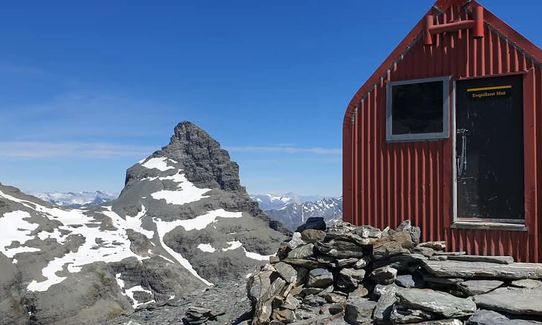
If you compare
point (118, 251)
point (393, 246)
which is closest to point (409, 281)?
point (393, 246)

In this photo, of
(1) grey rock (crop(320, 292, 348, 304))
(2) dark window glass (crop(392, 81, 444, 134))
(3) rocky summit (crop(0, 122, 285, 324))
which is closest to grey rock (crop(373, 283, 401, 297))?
(1) grey rock (crop(320, 292, 348, 304))

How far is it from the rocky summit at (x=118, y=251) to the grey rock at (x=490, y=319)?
88035 millimetres

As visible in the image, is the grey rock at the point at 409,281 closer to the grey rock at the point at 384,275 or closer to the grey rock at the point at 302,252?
the grey rock at the point at 384,275

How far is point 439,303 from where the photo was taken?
925 cm

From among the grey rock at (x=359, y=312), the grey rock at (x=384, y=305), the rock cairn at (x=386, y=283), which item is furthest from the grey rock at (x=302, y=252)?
the grey rock at (x=384, y=305)

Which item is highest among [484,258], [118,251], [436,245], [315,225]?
[315,225]

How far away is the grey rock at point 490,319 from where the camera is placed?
8.55 metres

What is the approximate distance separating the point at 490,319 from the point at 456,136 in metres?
5.50

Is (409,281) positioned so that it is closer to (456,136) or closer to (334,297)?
(334,297)

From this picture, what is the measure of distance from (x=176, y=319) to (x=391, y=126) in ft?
33.0

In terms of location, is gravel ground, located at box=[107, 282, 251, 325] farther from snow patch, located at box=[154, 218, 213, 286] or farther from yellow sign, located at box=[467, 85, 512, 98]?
snow patch, located at box=[154, 218, 213, 286]

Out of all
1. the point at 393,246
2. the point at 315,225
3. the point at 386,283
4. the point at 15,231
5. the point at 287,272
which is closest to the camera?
the point at 386,283

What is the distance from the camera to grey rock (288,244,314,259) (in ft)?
43.2

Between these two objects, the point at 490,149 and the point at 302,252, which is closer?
the point at 490,149
